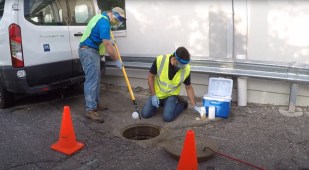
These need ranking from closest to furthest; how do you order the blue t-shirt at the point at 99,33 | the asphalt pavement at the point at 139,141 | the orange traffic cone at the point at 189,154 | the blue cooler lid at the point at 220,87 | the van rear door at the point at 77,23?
the orange traffic cone at the point at 189,154
the asphalt pavement at the point at 139,141
the blue t-shirt at the point at 99,33
the blue cooler lid at the point at 220,87
the van rear door at the point at 77,23

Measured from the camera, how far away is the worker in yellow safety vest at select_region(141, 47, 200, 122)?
4.76 meters

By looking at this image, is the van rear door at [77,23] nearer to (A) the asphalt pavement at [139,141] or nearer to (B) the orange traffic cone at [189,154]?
(A) the asphalt pavement at [139,141]

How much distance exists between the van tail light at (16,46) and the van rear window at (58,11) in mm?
264

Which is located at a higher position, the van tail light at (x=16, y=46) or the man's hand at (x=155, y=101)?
the van tail light at (x=16, y=46)

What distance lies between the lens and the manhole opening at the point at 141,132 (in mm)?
4547

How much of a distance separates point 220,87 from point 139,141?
5.89 ft

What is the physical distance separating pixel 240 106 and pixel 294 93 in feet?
2.84

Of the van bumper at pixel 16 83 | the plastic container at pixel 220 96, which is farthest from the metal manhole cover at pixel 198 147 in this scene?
the van bumper at pixel 16 83

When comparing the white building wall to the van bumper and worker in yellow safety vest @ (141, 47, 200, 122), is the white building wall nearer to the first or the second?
worker in yellow safety vest @ (141, 47, 200, 122)

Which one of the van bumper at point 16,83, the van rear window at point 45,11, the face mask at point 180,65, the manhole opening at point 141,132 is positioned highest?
the van rear window at point 45,11

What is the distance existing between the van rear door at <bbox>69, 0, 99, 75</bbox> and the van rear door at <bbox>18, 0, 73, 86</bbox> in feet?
0.29

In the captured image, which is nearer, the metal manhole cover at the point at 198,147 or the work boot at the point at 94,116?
the metal manhole cover at the point at 198,147

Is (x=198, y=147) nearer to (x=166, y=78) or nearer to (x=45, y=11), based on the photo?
(x=166, y=78)

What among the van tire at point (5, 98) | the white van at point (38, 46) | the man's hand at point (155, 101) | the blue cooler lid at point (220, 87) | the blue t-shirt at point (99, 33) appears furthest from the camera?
the van tire at point (5, 98)
